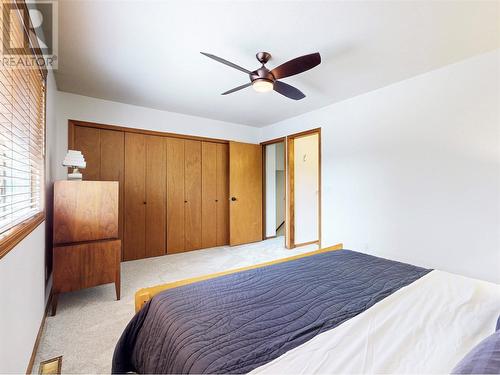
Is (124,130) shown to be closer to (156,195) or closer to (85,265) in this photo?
(156,195)

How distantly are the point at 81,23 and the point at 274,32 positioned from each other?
4.93 feet

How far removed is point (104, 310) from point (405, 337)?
2.38 metres

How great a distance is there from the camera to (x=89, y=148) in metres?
3.34

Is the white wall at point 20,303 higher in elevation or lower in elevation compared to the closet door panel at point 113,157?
lower

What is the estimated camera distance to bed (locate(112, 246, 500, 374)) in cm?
78

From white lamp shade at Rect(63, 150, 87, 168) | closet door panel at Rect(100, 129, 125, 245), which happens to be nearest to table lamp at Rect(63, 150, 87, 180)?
white lamp shade at Rect(63, 150, 87, 168)

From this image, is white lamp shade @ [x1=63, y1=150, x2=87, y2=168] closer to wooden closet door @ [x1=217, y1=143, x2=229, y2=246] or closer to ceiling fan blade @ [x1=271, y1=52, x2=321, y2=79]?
ceiling fan blade @ [x1=271, y1=52, x2=321, y2=79]

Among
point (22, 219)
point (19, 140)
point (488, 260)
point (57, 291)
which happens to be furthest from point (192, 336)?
point (488, 260)

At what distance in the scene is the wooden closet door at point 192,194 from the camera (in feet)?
13.5

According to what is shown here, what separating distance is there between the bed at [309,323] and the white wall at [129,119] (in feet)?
9.80

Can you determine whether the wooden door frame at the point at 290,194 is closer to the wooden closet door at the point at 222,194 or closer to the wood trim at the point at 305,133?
the wood trim at the point at 305,133

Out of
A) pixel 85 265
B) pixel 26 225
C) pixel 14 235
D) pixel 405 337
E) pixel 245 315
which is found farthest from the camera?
pixel 85 265

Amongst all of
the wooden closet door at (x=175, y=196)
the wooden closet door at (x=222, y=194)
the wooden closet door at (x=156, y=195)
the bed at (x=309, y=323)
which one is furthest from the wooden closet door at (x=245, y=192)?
the bed at (x=309, y=323)

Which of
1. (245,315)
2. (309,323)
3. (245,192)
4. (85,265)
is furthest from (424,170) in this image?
(85,265)
